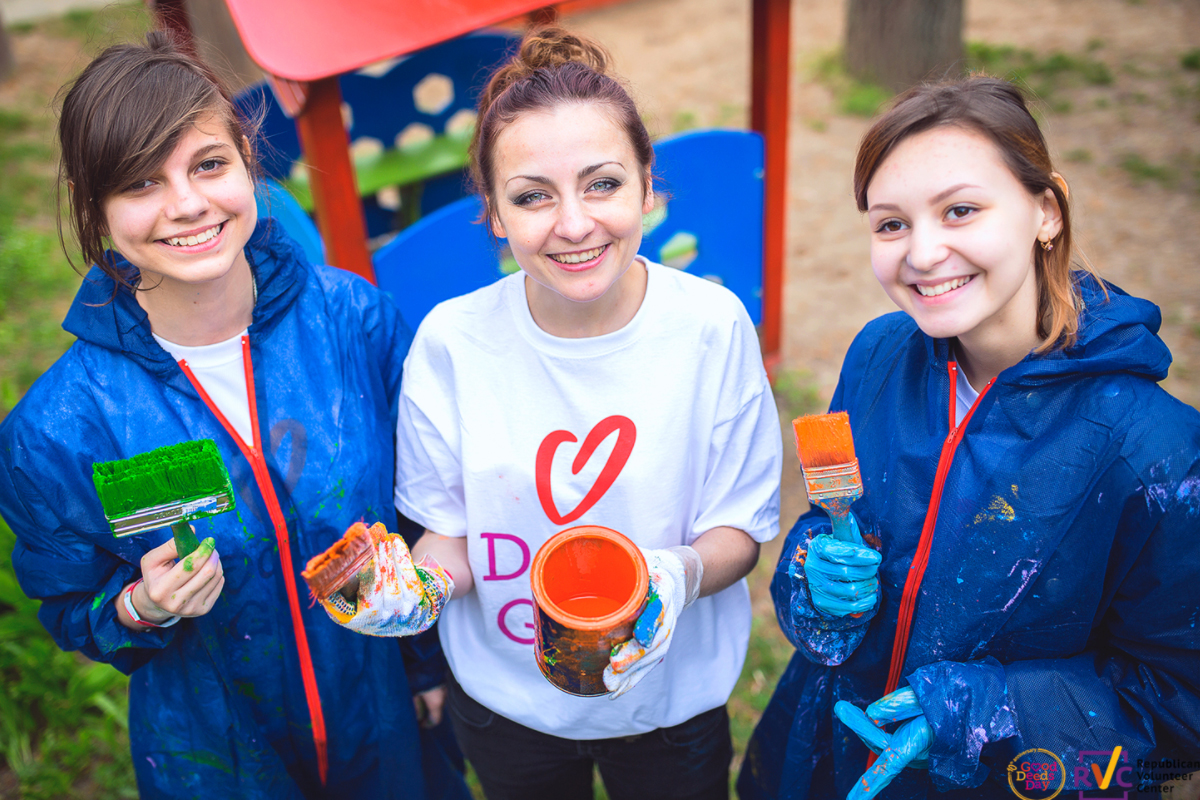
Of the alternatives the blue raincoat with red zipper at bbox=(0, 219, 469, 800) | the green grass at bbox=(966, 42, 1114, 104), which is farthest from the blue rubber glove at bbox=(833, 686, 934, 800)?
the green grass at bbox=(966, 42, 1114, 104)

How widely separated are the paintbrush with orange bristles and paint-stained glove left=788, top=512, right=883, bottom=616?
0.11 metres

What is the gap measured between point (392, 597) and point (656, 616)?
0.49 meters

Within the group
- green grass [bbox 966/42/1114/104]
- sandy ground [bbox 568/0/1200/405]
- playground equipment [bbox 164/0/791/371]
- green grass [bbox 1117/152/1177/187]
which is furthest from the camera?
green grass [bbox 966/42/1114/104]

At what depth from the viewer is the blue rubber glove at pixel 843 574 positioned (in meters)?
1.52

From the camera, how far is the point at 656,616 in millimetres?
1439

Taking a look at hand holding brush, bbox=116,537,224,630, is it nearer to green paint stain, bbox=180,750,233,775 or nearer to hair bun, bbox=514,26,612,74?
green paint stain, bbox=180,750,233,775

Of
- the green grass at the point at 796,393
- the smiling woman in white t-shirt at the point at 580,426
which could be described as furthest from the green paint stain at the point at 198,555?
the green grass at the point at 796,393

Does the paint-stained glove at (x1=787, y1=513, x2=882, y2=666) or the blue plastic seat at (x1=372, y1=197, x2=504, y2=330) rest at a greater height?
the blue plastic seat at (x1=372, y1=197, x2=504, y2=330)

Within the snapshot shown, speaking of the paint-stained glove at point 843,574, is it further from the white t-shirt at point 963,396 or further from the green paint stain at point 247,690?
the green paint stain at point 247,690

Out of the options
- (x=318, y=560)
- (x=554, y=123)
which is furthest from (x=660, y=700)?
(x=554, y=123)

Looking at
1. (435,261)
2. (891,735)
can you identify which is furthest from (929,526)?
(435,261)

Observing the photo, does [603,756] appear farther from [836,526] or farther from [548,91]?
[548,91]

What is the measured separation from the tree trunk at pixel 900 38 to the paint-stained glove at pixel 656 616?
633 cm

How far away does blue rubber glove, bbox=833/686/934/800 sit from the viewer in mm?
1477
